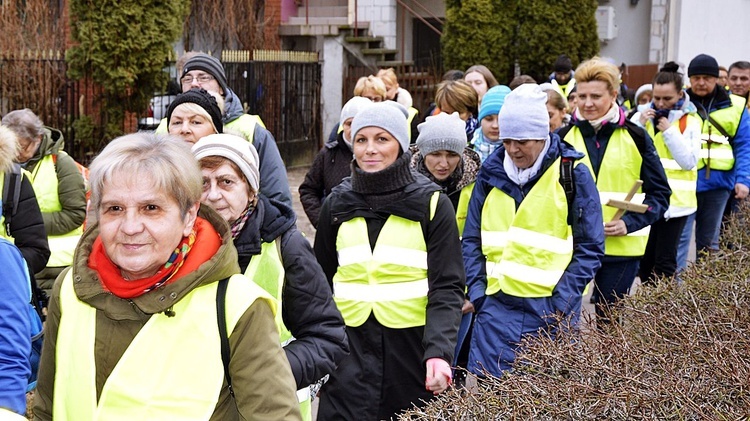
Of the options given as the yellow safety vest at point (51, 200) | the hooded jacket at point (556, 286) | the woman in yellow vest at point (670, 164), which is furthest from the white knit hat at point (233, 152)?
the woman in yellow vest at point (670, 164)

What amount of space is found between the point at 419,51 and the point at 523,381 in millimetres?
20572

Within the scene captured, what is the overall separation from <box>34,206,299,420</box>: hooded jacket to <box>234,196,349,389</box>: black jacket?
2.12ft

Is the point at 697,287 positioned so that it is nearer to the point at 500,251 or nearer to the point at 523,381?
the point at 500,251

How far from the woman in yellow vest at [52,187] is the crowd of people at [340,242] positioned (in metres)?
0.01

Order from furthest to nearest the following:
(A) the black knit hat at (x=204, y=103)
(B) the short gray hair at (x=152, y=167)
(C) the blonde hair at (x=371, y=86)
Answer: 1. (C) the blonde hair at (x=371, y=86)
2. (A) the black knit hat at (x=204, y=103)
3. (B) the short gray hair at (x=152, y=167)

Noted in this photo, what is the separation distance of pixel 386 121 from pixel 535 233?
106 cm

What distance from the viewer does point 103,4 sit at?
1384cm

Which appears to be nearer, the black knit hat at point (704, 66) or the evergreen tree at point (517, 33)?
the black knit hat at point (704, 66)

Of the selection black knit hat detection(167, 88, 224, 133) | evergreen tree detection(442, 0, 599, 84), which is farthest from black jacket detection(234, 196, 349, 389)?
evergreen tree detection(442, 0, 599, 84)

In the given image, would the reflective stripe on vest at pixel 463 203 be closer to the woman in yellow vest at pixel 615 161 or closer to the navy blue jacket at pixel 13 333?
the woman in yellow vest at pixel 615 161

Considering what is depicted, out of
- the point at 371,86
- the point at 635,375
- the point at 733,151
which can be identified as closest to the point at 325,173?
the point at 371,86

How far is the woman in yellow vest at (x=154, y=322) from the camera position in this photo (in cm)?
281

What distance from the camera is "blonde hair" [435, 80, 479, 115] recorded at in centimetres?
754

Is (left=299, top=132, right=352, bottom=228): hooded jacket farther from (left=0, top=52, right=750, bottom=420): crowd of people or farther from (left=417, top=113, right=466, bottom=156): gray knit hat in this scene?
(left=417, top=113, right=466, bottom=156): gray knit hat
